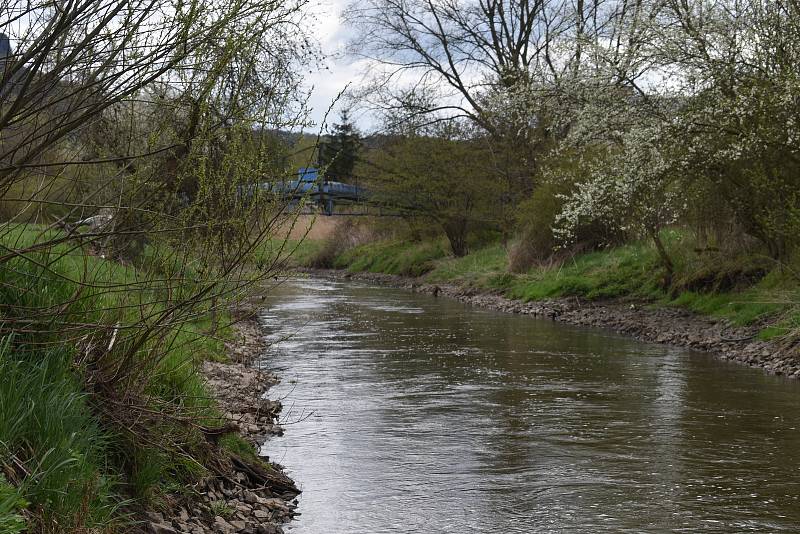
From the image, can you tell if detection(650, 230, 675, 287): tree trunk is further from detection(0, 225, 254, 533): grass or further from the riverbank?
detection(0, 225, 254, 533): grass

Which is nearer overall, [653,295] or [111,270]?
[111,270]

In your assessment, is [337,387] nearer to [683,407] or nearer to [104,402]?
[683,407]

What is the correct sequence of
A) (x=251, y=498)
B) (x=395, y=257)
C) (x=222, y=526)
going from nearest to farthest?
1. (x=222, y=526)
2. (x=251, y=498)
3. (x=395, y=257)

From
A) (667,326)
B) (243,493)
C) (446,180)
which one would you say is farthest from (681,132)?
(446,180)

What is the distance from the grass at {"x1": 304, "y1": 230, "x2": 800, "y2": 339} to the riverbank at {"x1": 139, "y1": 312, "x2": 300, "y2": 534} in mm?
8869

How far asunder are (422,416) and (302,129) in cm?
455

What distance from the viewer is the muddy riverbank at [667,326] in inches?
529

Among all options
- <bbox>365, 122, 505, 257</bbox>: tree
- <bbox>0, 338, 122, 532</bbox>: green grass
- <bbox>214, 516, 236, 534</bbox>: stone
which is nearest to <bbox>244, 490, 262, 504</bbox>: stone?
<bbox>214, 516, 236, 534</bbox>: stone

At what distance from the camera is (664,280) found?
19.7 meters

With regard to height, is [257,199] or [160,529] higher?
[257,199]

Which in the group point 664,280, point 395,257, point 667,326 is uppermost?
point 395,257

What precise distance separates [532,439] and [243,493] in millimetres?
3241

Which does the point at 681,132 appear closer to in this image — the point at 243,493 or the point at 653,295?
the point at 653,295

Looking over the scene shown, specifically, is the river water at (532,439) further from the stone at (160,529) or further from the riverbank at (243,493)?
the stone at (160,529)
